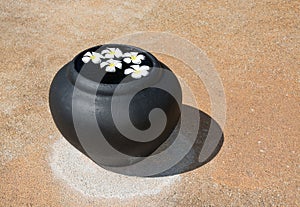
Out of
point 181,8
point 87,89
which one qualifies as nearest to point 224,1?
point 181,8

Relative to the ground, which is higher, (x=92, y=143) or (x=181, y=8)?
(x=92, y=143)

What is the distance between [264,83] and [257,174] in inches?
64.9

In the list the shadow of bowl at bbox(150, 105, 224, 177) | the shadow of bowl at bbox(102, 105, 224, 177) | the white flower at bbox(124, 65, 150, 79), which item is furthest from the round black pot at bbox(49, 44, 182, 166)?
the shadow of bowl at bbox(150, 105, 224, 177)

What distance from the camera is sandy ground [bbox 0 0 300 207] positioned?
4324 millimetres

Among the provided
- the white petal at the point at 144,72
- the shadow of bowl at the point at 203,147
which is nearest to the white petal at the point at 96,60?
the white petal at the point at 144,72

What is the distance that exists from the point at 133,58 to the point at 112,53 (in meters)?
0.22

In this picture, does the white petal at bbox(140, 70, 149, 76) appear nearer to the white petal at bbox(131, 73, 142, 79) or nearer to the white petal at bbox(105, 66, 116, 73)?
the white petal at bbox(131, 73, 142, 79)

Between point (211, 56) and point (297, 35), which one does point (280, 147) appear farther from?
point (297, 35)

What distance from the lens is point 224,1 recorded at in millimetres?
7645

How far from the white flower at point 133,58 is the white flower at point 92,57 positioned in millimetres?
243

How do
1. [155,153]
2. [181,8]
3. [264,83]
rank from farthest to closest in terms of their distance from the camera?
[181,8] → [264,83] → [155,153]

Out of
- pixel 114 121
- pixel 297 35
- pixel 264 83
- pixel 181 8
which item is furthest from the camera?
pixel 181 8

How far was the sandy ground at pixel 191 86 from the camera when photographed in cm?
432

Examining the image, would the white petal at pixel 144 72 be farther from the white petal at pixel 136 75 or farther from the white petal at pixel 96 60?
the white petal at pixel 96 60
